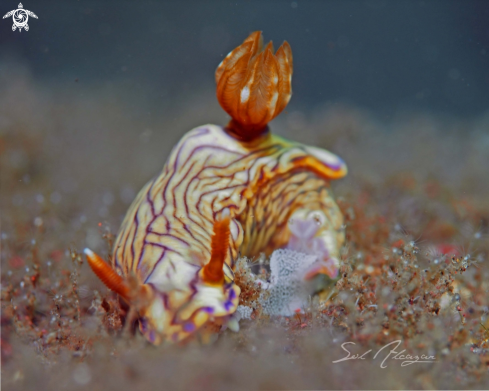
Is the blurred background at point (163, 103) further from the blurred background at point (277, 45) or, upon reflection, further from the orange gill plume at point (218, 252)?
the orange gill plume at point (218, 252)

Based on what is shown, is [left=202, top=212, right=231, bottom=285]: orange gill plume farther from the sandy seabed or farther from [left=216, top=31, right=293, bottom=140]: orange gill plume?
[left=216, top=31, right=293, bottom=140]: orange gill plume

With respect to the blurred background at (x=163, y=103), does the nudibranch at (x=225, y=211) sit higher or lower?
lower

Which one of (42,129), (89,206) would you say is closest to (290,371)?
(89,206)

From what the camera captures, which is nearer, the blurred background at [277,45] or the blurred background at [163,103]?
the blurred background at [163,103]
